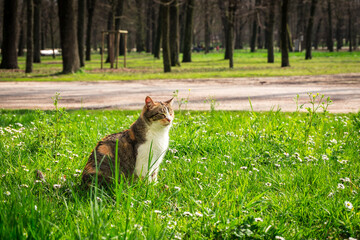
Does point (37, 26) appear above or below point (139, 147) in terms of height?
above

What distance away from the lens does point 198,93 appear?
1316 cm

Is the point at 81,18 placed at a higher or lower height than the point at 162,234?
higher

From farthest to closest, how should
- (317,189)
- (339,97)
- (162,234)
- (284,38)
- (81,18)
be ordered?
(81,18) < (284,38) < (339,97) < (317,189) < (162,234)

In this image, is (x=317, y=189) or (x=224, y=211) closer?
(x=224, y=211)

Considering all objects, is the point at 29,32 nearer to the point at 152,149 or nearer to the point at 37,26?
the point at 37,26

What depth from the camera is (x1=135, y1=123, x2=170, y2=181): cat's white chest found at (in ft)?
12.4

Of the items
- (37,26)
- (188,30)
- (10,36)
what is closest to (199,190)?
(10,36)

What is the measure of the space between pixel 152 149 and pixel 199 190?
56cm

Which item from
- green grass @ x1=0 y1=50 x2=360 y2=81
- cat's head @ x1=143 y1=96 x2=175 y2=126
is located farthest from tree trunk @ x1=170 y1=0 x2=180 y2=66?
cat's head @ x1=143 y1=96 x2=175 y2=126

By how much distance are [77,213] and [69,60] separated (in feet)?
59.2

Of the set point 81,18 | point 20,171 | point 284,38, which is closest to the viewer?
point 20,171

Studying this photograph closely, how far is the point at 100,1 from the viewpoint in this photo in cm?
5153

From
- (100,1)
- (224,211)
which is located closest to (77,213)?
(224,211)

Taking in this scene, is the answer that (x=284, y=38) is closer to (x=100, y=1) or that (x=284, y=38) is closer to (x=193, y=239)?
(x=193, y=239)
